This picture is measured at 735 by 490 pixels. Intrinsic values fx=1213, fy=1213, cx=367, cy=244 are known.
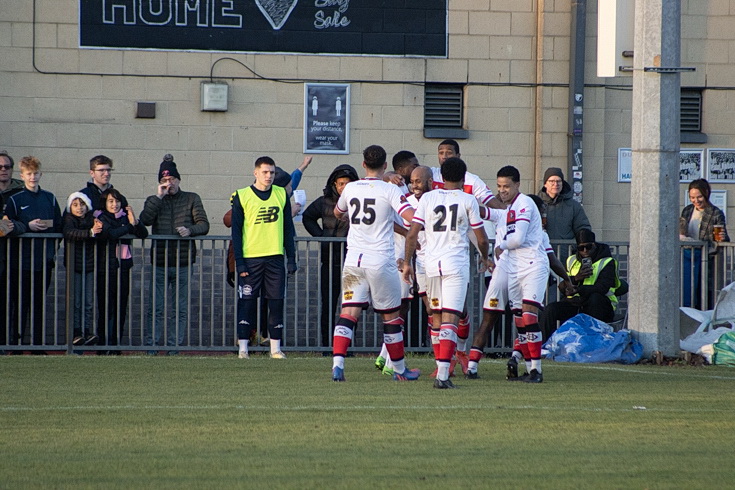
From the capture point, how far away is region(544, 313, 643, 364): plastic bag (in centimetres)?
1307

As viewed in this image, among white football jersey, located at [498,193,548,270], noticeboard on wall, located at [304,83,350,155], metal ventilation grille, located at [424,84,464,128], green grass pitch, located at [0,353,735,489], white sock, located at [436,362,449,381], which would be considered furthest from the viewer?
metal ventilation grille, located at [424,84,464,128]

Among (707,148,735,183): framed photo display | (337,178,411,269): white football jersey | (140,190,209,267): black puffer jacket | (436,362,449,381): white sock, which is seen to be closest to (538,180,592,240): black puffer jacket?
(140,190,209,267): black puffer jacket

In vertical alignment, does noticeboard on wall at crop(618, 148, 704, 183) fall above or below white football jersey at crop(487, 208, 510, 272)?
above

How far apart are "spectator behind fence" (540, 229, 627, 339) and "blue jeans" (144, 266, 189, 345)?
4.10m

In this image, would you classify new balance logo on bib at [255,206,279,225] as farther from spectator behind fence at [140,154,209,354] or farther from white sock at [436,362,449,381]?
white sock at [436,362,449,381]

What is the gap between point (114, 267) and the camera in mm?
13359

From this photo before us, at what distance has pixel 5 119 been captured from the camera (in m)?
17.3

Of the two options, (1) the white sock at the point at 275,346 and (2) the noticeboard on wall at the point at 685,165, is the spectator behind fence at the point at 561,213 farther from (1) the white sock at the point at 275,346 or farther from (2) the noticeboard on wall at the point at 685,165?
(2) the noticeboard on wall at the point at 685,165

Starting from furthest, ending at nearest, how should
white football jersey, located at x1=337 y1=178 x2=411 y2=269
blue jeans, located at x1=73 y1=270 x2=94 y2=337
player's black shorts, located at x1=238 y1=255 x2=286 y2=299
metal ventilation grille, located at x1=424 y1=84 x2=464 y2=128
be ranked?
metal ventilation grille, located at x1=424 y1=84 x2=464 y2=128
blue jeans, located at x1=73 y1=270 x2=94 y2=337
player's black shorts, located at x1=238 y1=255 x2=286 y2=299
white football jersey, located at x1=337 y1=178 x2=411 y2=269

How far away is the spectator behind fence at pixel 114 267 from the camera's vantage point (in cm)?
1326

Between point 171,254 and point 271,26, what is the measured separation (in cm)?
542

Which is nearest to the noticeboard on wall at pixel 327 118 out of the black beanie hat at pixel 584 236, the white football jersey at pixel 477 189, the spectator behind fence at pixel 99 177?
the spectator behind fence at pixel 99 177

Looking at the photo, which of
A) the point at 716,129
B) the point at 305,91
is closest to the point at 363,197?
the point at 305,91

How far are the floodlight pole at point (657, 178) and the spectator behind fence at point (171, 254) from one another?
4.85m
